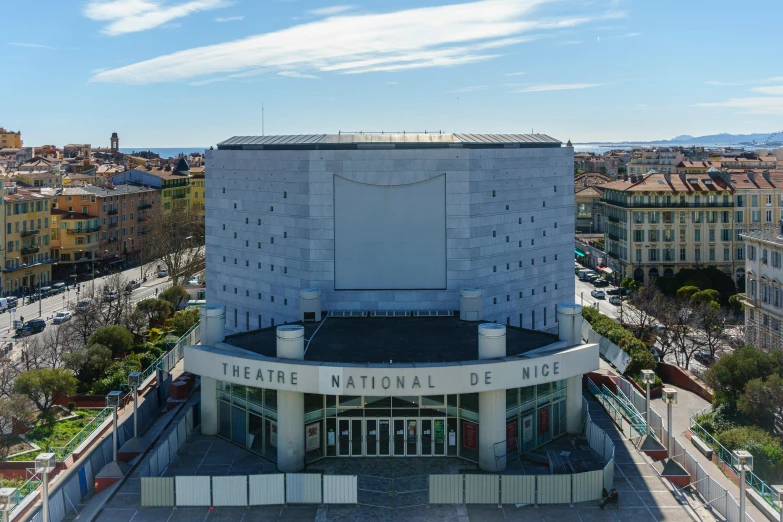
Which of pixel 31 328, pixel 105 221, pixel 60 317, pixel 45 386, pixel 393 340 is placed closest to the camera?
pixel 393 340

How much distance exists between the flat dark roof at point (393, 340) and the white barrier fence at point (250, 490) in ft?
21.3

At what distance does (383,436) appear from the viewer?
41.2 m

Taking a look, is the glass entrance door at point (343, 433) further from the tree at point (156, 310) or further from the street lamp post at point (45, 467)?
the tree at point (156, 310)

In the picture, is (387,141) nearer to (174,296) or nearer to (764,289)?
(764,289)

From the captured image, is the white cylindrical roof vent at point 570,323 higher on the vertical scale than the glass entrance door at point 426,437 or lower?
higher

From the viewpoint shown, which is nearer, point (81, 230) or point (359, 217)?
point (359, 217)

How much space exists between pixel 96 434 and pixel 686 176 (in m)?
86.4

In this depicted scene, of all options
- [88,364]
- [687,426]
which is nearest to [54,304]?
[88,364]

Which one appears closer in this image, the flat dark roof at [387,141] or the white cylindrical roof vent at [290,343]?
the white cylindrical roof vent at [290,343]

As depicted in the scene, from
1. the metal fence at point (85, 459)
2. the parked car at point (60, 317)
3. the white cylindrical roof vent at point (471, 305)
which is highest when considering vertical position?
the white cylindrical roof vent at point (471, 305)

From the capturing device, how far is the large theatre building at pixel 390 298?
131 feet

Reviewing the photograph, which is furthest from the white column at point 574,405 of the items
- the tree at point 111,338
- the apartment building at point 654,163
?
the apartment building at point 654,163

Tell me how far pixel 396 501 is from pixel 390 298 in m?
16.5

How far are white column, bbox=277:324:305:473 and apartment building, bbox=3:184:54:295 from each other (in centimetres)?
7407
